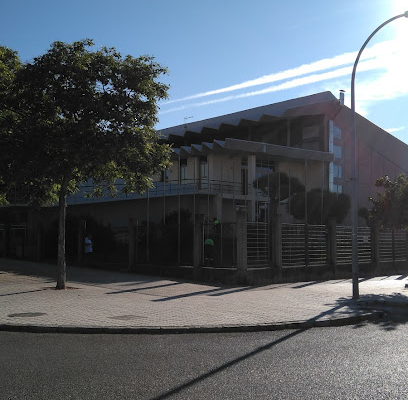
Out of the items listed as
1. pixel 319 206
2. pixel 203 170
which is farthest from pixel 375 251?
pixel 203 170

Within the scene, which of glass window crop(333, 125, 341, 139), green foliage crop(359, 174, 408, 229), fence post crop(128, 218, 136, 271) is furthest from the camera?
glass window crop(333, 125, 341, 139)

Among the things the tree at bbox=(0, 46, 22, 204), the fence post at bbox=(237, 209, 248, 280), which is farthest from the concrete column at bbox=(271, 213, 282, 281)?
the tree at bbox=(0, 46, 22, 204)

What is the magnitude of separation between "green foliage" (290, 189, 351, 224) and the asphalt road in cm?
2819

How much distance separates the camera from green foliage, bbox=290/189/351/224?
36062mm

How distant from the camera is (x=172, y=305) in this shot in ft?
36.7

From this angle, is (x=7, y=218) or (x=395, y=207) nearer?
(x=395, y=207)

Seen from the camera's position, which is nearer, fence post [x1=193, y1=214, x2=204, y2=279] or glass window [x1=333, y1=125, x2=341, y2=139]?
fence post [x1=193, y1=214, x2=204, y2=279]

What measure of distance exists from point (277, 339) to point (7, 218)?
34.5m

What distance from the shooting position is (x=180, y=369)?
574cm

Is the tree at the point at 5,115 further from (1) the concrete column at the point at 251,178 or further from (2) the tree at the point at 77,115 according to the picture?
(1) the concrete column at the point at 251,178

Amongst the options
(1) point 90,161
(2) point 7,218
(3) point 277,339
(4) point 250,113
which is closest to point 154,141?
(1) point 90,161

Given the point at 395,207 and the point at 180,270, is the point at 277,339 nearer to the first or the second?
the point at 180,270

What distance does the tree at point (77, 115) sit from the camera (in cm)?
1257

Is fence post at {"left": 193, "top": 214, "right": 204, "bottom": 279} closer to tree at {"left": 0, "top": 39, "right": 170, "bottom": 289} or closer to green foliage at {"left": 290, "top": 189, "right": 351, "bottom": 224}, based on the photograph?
tree at {"left": 0, "top": 39, "right": 170, "bottom": 289}
